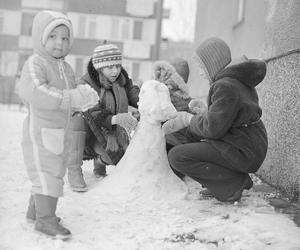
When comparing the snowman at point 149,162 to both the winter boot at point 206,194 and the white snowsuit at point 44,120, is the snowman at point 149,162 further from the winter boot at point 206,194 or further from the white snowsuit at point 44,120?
the white snowsuit at point 44,120

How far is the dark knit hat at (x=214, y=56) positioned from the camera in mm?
3373

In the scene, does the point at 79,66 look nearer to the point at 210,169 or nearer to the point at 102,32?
the point at 102,32

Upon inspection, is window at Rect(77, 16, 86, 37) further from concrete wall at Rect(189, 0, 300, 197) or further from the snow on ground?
the snow on ground

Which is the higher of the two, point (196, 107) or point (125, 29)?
point (125, 29)

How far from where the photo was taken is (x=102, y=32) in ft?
66.2

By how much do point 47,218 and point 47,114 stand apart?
1.92 ft

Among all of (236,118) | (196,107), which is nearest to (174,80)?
(196,107)

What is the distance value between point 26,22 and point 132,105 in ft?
47.3

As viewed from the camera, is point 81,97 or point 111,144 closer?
point 81,97

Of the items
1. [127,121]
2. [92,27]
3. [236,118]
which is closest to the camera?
[236,118]

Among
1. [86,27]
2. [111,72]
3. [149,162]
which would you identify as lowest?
[149,162]

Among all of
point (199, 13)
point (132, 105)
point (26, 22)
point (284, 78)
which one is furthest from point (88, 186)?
point (26, 22)

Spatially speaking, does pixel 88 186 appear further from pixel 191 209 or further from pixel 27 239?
pixel 27 239

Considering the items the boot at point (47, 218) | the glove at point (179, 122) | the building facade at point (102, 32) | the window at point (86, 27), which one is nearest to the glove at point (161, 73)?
the glove at point (179, 122)
